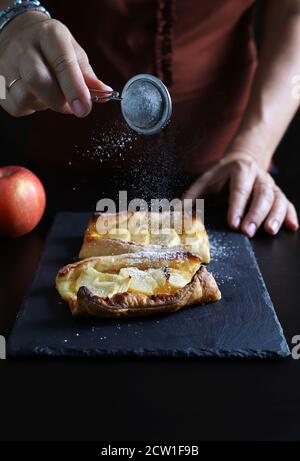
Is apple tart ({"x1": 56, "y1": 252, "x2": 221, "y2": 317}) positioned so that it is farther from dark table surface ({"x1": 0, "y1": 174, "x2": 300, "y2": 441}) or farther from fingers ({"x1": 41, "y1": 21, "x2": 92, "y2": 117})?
fingers ({"x1": 41, "y1": 21, "x2": 92, "y2": 117})

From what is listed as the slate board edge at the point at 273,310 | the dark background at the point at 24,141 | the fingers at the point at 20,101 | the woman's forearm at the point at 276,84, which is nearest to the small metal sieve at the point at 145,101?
the fingers at the point at 20,101

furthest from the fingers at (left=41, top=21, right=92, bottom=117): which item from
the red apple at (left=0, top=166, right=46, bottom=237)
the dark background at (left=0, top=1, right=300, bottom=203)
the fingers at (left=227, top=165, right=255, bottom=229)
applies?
the dark background at (left=0, top=1, right=300, bottom=203)

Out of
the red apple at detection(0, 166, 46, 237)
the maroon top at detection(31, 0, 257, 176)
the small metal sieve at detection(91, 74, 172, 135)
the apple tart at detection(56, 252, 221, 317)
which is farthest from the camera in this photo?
the maroon top at detection(31, 0, 257, 176)

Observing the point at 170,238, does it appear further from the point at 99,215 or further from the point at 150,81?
the point at 150,81

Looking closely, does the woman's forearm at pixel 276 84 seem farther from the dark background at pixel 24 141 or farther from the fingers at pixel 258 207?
the dark background at pixel 24 141

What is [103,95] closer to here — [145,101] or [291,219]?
[145,101]
